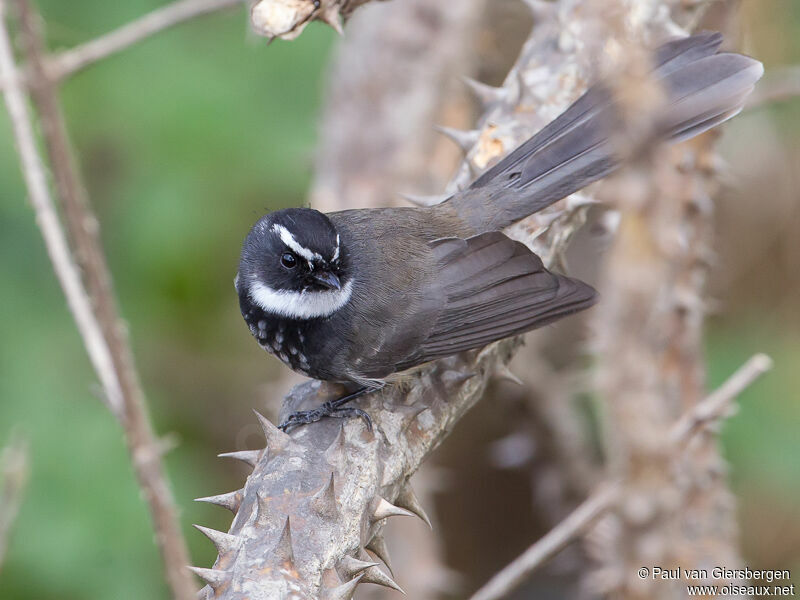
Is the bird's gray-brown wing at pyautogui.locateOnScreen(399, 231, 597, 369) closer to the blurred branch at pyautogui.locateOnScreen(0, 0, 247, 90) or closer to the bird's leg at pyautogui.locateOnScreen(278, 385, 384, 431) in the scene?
the bird's leg at pyautogui.locateOnScreen(278, 385, 384, 431)

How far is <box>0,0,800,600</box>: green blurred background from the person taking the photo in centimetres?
400

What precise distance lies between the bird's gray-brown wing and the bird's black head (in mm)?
355

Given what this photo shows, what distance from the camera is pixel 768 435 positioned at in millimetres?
4297

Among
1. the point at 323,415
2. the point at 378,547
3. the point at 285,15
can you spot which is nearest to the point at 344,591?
the point at 378,547

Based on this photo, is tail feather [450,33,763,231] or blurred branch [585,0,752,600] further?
tail feather [450,33,763,231]

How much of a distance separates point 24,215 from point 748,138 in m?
4.07

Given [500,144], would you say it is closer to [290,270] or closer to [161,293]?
[290,270]

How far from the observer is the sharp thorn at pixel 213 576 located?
1718 mm

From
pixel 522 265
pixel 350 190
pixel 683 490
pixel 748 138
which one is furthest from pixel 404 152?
pixel 748 138

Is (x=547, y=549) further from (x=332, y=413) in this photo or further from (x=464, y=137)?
(x=464, y=137)

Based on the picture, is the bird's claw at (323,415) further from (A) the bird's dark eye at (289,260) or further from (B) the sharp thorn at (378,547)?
(A) the bird's dark eye at (289,260)

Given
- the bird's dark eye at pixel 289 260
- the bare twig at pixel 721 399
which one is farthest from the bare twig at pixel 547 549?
the bird's dark eye at pixel 289 260

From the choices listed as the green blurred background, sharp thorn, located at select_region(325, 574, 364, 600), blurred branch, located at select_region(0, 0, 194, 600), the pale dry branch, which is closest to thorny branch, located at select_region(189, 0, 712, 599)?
sharp thorn, located at select_region(325, 574, 364, 600)

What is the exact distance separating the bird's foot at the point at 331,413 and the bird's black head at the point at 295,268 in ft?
1.27
